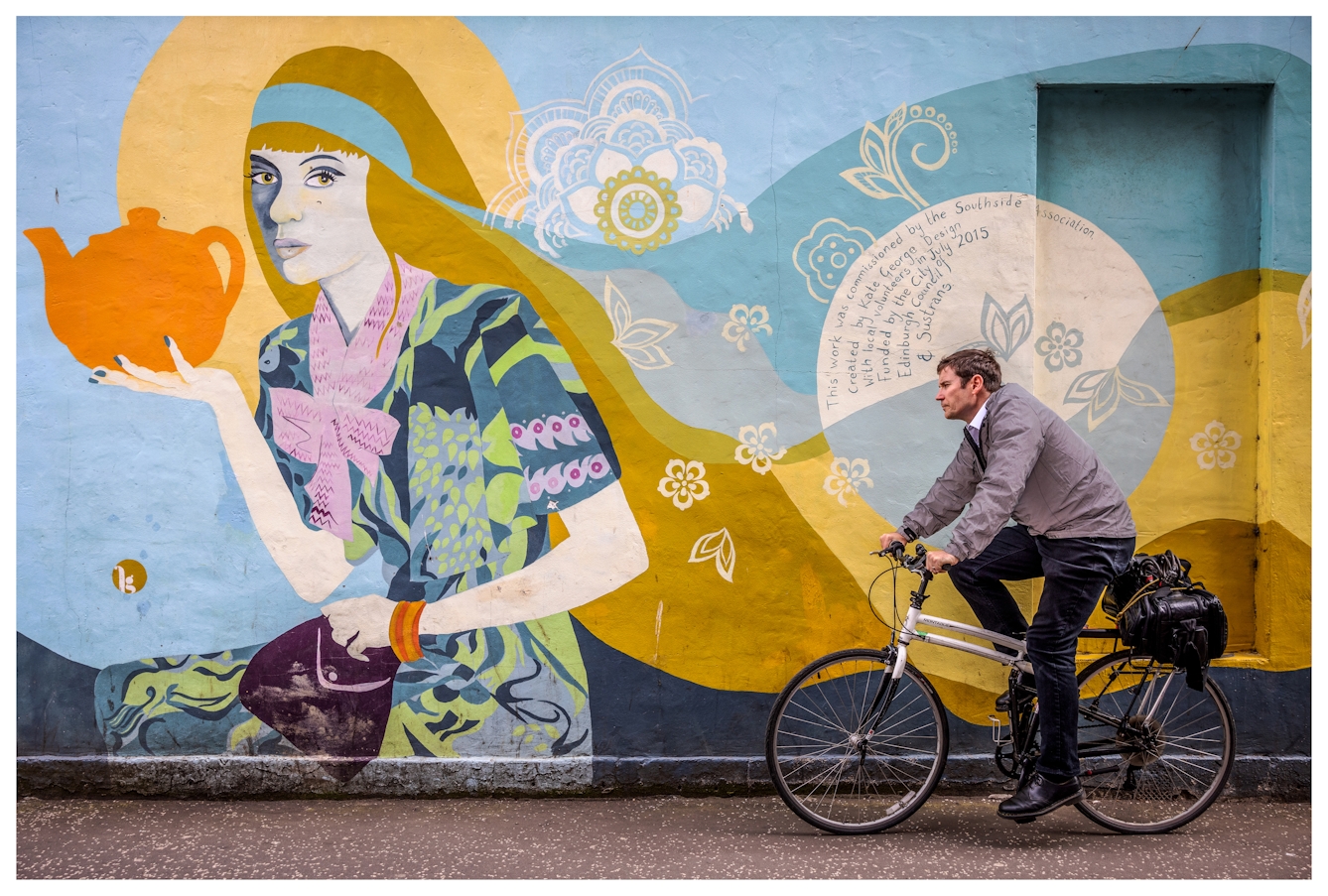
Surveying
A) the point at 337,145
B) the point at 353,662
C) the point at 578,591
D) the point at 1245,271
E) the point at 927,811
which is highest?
the point at 337,145

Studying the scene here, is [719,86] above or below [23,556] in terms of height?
above

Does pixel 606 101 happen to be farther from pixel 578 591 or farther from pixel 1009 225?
pixel 578 591

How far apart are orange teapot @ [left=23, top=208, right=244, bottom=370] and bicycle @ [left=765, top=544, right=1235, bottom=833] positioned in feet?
11.2

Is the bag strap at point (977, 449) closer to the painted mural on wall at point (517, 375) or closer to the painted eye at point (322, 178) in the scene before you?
the painted mural on wall at point (517, 375)

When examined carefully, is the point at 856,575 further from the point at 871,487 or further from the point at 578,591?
the point at 578,591

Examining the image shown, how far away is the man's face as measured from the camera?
3861 millimetres

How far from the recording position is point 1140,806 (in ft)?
13.4

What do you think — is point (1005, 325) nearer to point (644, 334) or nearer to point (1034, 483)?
point (1034, 483)

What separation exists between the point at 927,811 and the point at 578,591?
77.3 inches

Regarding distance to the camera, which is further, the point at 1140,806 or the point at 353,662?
the point at 353,662

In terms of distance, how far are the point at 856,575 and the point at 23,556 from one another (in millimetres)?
4209

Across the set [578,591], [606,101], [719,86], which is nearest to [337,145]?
[606,101]

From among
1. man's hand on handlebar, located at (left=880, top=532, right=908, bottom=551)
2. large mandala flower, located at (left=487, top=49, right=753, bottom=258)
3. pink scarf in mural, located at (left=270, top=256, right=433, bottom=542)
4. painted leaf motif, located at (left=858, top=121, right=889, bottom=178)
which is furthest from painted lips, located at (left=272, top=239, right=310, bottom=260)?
man's hand on handlebar, located at (left=880, top=532, right=908, bottom=551)

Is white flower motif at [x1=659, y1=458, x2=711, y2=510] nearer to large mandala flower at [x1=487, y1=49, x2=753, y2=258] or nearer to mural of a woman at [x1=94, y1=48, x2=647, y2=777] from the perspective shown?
mural of a woman at [x1=94, y1=48, x2=647, y2=777]
